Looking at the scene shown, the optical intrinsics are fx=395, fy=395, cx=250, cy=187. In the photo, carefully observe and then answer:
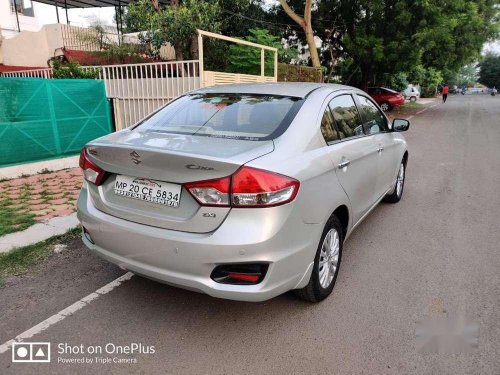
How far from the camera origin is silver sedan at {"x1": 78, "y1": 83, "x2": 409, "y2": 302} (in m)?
2.36

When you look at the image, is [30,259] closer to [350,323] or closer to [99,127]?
[350,323]

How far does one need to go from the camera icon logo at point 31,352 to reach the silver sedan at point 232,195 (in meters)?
0.69

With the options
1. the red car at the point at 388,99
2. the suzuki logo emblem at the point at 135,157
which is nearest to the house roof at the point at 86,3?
the red car at the point at 388,99

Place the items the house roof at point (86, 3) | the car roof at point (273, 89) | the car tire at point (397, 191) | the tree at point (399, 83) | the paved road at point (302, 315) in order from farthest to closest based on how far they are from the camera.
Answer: the tree at point (399, 83)
the house roof at point (86, 3)
the car tire at point (397, 191)
the car roof at point (273, 89)
the paved road at point (302, 315)

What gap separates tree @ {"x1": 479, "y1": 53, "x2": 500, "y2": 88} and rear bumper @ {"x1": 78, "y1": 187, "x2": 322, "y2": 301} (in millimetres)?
96376

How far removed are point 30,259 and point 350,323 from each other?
10.00 feet

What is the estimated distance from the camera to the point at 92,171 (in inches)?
115

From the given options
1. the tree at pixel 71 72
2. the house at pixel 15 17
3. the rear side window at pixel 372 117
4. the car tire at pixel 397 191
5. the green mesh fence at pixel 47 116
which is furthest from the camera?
the house at pixel 15 17

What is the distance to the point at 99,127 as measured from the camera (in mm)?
8891

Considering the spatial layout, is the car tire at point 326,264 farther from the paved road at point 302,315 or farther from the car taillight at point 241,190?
the car taillight at point 241,190

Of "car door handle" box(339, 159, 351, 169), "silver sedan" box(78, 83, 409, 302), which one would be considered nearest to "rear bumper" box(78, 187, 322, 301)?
"silver sedan" box(78, 83, 409, 302)

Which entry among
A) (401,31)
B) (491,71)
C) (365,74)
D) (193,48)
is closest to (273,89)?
(193,48)

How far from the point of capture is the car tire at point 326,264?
293 centimetres

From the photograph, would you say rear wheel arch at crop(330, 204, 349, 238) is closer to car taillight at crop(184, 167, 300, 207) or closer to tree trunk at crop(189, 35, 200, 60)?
car taillight at crop(184, 167, 300, 207)
